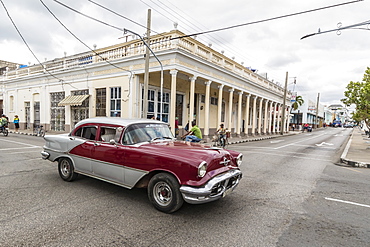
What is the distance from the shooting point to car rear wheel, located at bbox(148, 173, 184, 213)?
370 centimetres

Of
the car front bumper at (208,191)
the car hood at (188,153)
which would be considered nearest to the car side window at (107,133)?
the car hood at (188,153)

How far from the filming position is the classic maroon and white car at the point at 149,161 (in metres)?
3.63

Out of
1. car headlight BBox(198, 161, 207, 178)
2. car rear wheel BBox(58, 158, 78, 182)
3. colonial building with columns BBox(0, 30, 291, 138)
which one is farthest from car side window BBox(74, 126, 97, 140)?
colonial building with columns BBox(0, 30, 291, 138)

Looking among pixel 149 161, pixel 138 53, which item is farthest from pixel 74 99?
pixel 149 161

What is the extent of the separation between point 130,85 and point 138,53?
94.4 inches

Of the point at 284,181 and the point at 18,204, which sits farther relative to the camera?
the point at 284,181

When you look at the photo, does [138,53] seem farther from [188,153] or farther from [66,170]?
[188,153]

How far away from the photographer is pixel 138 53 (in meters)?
15.6

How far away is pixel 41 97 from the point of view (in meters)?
23.3

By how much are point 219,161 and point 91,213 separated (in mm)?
2499

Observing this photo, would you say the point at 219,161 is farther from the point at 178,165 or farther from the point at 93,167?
the point at 93,167

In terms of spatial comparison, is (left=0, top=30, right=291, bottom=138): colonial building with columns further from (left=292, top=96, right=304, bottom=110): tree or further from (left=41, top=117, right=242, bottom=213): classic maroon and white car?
(left=292, top=96, right=304, bottom=110): tree

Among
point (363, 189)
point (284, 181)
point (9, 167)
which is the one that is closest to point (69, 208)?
point (9, 167)

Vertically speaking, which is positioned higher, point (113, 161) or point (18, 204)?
point (113, 161)
